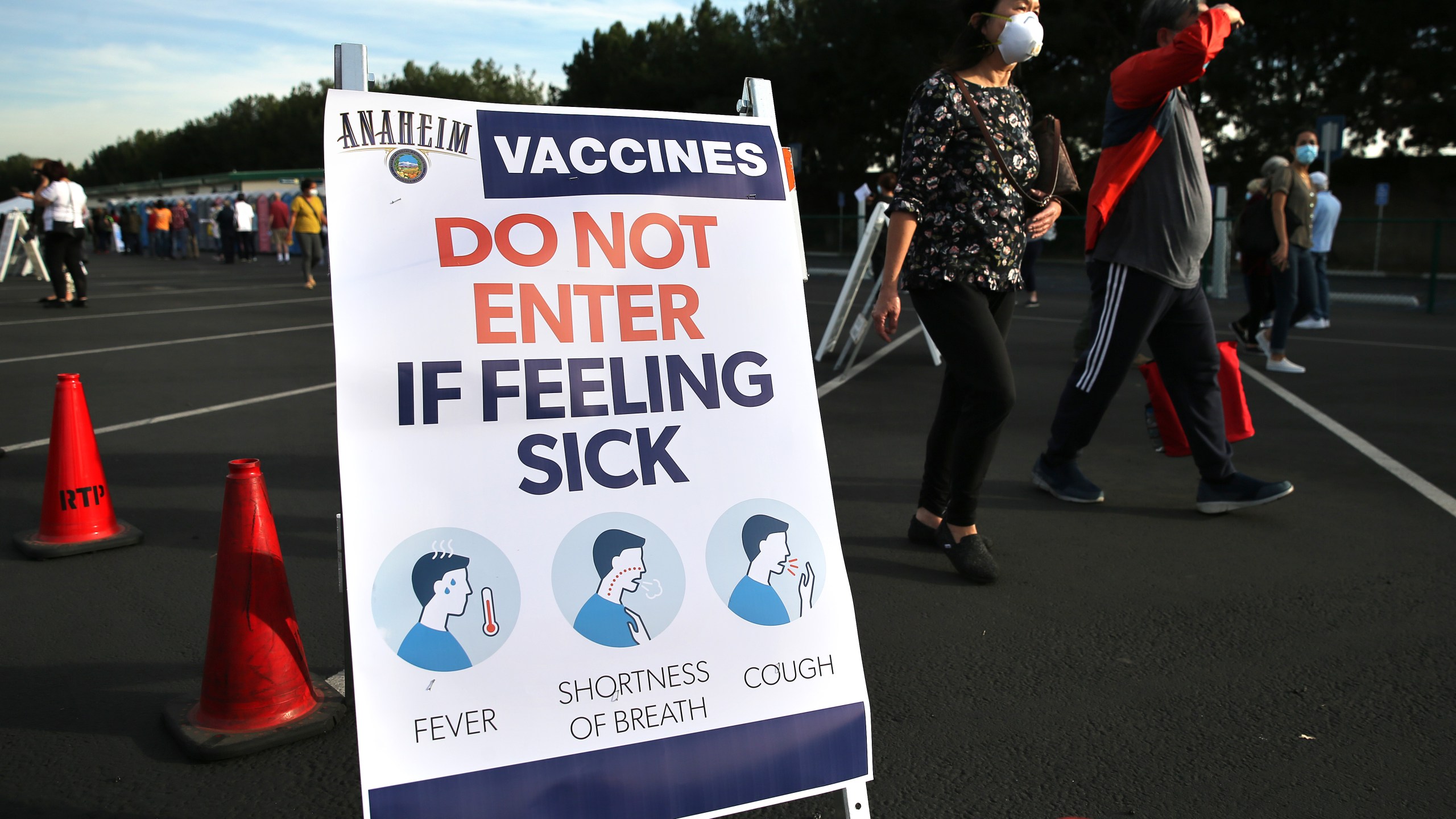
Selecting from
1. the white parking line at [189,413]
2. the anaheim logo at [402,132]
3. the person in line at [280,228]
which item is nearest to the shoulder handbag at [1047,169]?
the anaheim logo at [402,132]

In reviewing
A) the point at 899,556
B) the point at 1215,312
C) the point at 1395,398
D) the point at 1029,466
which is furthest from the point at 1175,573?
the point at 1215,312

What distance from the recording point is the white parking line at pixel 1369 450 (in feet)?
16.2

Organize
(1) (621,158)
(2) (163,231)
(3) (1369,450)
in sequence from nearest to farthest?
(1) (621,158), (3) (1369,450), (2) (163,231)

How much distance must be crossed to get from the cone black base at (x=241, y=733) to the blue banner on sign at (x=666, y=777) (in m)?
0.92

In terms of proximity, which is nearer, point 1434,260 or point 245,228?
point 1434,260

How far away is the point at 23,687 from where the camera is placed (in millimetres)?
3006

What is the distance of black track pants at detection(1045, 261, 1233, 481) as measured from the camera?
4.38 m

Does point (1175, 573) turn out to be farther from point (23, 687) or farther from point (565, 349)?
point (23, 687)

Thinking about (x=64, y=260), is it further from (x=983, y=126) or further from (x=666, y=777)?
(x=666, y=777)

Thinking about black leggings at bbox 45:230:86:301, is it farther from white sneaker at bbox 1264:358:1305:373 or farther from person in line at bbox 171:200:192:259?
person in line at bbox 171:200:192:259

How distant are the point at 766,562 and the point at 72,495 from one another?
10.5 feet

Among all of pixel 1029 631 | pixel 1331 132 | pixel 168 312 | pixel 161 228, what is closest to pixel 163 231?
pixel 161 228

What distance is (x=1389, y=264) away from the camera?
59.6 feet

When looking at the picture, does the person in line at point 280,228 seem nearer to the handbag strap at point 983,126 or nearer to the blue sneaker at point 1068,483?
the blue sneaker at point 1068,483
